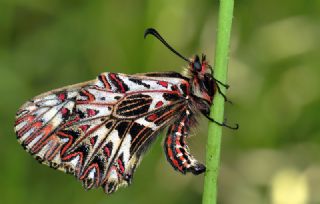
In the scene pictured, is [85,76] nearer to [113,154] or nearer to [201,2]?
[201,2]

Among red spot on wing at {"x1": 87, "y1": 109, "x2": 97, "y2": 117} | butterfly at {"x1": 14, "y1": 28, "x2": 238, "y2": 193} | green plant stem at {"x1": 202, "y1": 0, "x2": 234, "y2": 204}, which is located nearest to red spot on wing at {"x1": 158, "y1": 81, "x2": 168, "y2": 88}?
butterfly at {"x1": 14, "y1": 28, "x2": 238, "y2": 193}

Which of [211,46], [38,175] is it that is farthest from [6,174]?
[211,46]

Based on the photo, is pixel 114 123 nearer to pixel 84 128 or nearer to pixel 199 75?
pixel 84 128

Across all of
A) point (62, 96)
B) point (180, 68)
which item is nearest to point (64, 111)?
point (62, 96)

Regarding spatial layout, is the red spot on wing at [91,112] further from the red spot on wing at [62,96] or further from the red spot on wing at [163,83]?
the red spot on wing at [163,83]

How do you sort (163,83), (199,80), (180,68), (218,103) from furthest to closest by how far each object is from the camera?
(180,68), (163,83), (199,80), (218,103)

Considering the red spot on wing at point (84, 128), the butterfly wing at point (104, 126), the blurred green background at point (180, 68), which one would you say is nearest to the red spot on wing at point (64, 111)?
the butterfly wing at point (104, 126)
